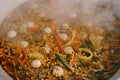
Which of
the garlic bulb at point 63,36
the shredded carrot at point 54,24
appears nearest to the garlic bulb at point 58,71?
Answer: the garlic bulb at point 63,36

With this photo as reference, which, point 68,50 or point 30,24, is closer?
point 68,50

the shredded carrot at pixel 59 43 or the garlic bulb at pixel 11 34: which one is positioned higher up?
the garlic bulb at pixel 11 34

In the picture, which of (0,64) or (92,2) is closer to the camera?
(0,64)

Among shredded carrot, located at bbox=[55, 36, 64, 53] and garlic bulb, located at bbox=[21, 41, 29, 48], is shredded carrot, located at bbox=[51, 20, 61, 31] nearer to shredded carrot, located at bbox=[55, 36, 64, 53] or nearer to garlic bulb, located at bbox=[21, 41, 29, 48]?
shredded carrot, located at bbox=[55, 36, 64, 53]

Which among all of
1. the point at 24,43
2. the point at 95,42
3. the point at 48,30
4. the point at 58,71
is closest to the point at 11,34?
the point at 24,43

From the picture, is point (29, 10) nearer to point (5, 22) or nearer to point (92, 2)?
point (5, 22)

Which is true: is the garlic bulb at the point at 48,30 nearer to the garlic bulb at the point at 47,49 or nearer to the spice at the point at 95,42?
the garlic bulb at the point at 47,49

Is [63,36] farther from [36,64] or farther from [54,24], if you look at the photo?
[36,64]

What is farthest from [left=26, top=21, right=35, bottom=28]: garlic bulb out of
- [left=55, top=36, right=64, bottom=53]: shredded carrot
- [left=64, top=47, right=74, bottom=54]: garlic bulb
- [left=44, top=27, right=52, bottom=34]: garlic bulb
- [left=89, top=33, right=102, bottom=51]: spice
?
[left=89, top=33, right=102, bottom=51]: spice

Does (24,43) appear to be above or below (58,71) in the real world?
above

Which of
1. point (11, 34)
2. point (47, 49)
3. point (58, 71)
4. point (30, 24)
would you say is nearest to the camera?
point (58, 71)

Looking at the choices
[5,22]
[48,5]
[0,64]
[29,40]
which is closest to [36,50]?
[29,40]
